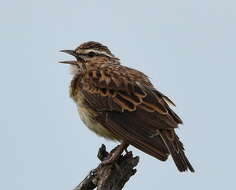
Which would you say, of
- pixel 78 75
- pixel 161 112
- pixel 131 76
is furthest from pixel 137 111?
pixel 78 75

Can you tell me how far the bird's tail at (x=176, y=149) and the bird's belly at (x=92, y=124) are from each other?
1274mm

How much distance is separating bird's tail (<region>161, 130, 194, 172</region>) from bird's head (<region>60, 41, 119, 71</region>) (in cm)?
352

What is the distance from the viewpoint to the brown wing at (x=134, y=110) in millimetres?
11258

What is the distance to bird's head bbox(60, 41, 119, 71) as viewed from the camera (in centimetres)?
1453

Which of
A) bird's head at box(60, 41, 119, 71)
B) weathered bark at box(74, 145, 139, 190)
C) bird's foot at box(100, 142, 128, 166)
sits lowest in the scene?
weathered bark at box(74, 145, 139, 190)

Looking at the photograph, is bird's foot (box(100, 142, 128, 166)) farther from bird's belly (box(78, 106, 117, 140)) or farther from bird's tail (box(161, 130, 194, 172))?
bird's tail (box(161, 130, 194, 172))

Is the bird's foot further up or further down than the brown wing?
further down

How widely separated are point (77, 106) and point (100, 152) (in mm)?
1806

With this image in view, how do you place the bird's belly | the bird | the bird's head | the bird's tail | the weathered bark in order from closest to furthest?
1. the weathered bark
2. the bird's tail
3. the bird
4. the bird's belly
5. the bird's head

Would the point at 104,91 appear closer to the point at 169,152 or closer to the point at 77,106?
the point at 77,106

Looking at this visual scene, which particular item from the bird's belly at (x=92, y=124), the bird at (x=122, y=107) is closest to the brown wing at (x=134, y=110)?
the bird at (x=122, y=107)

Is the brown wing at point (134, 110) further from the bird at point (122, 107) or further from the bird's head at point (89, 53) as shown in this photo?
the bird's head at point (89, 53)

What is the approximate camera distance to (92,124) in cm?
1275

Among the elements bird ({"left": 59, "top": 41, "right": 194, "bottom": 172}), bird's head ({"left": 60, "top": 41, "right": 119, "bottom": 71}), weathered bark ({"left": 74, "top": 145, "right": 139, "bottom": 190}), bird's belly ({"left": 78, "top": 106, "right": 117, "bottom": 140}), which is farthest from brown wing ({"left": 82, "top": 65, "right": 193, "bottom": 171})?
bird's head ({"left": 60, "top": 41, "right": 119, "bottom": 71})
